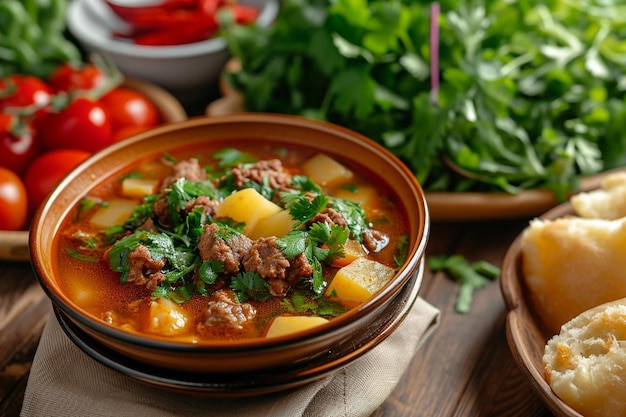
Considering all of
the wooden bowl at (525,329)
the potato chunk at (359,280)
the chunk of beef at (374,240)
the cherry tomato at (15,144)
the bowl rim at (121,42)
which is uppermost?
the potato chunk at (359,280)

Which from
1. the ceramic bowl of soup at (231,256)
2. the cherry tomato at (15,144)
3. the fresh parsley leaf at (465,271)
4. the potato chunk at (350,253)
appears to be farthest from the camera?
the cherry tomato at (15,144)

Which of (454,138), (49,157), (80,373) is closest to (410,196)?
(454,138)

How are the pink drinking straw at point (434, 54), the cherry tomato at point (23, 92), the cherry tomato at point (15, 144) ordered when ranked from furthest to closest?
the cherry tomato at point (23, 92)
the cherry tomato at point (15, 144)
the pink drinking straw at point (434, 54)

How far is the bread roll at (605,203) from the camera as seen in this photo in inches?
126

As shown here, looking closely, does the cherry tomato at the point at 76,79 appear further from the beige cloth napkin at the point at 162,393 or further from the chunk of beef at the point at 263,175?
the beige cloth napkin at the point at 162,393

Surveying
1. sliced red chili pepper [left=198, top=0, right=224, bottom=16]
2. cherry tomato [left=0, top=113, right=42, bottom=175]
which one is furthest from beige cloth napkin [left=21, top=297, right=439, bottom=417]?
sliced red chili pepper [left=198, top=0, right=224, bottom=16]

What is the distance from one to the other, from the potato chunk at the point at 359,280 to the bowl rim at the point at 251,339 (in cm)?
9

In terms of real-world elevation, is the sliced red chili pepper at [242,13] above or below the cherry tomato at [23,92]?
above

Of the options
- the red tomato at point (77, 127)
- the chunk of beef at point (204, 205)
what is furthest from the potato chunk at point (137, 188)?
the red tomato at point (77, 127)

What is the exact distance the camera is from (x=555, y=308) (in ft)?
9.78

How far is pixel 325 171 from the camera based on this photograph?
3.22 m

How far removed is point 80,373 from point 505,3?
120 inches

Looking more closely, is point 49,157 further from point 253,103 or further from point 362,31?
point 362,31

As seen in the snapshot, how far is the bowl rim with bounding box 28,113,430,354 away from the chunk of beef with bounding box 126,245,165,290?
250 millimetres
